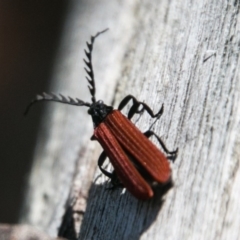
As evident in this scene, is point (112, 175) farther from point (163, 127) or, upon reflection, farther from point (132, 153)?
point (163, 127)

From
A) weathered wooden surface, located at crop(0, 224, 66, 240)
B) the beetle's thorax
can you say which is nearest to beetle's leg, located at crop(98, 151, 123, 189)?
the beetle's thorax

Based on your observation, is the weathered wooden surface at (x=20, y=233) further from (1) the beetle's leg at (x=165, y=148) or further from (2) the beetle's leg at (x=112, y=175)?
(1) the beetle's leg at (x=165, y=148)

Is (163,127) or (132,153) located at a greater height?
(163,127)

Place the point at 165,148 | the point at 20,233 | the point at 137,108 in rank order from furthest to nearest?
the point at 137,108 < the point at 20,233 < the point at 165,148

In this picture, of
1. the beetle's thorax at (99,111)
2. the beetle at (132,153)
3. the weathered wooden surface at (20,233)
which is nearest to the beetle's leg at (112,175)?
the beetle at (132,153)

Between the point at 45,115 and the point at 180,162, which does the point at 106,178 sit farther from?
the point at 45,115

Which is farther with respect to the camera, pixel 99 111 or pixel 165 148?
pixel 99 111

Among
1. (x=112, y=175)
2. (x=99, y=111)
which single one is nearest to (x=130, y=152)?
(x=112, y=175)

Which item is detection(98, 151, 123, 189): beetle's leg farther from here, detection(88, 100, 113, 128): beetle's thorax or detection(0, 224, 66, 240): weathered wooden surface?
detection(0, 224, 66, 240): weathered wooden surface
